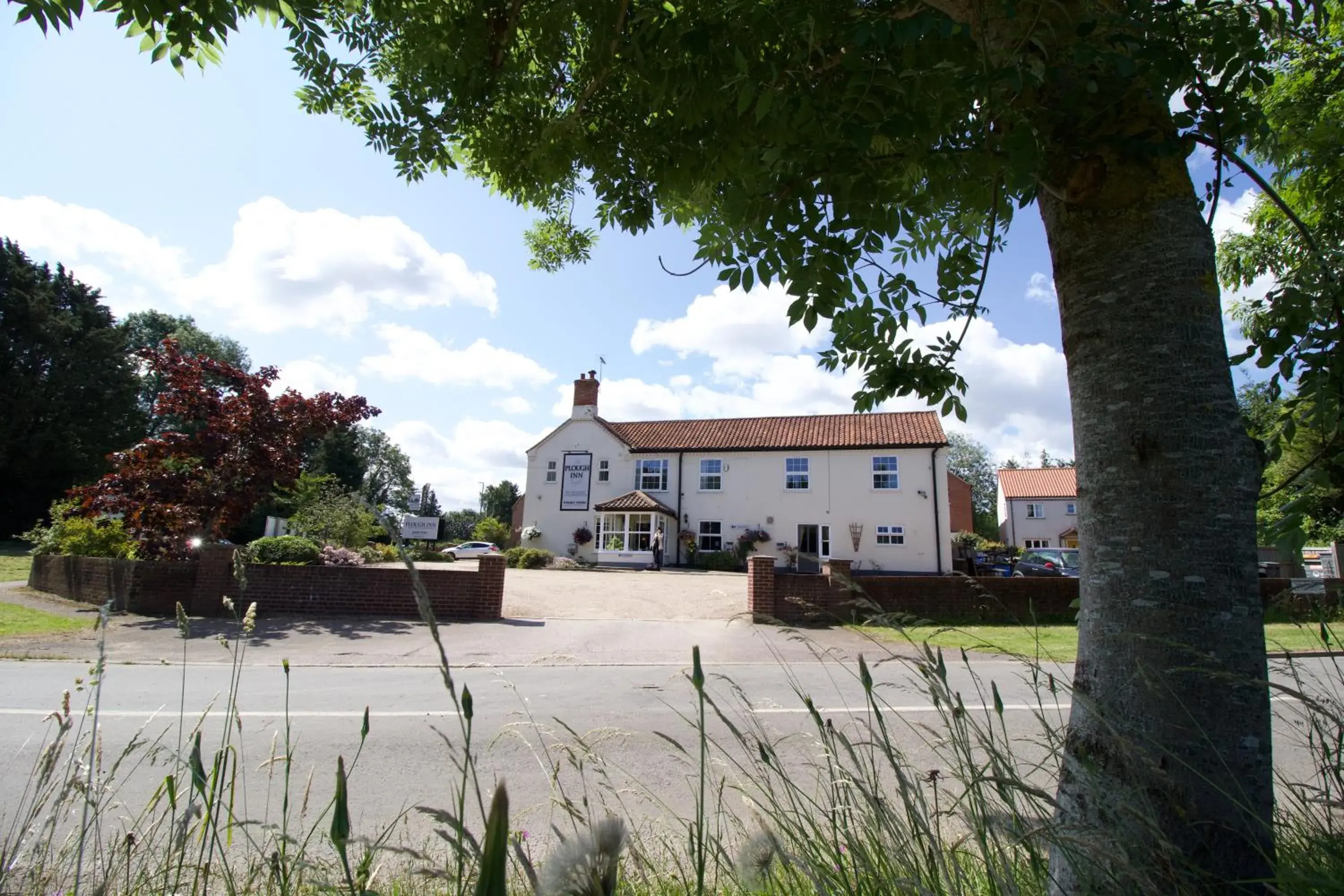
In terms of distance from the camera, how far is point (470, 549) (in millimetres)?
42688

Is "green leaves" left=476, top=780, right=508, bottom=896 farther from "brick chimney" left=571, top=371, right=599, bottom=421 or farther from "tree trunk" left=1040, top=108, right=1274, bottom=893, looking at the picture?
"brick chimney" left=571, top=371, right=599, bottom=421

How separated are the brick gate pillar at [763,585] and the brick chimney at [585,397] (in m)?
23.4

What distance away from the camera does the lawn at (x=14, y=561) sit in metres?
21.2

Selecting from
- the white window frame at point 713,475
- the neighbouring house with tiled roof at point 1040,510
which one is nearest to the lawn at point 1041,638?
the white window frame at point 713,475

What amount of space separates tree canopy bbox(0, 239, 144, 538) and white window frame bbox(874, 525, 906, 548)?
43714 millimetres

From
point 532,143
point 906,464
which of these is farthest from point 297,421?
point 906,464

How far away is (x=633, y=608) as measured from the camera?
17.1 m

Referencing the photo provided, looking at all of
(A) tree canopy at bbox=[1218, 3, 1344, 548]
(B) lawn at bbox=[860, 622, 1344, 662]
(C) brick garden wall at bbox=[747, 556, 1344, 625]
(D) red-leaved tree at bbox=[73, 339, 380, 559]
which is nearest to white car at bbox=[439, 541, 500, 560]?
(D) red-leaved tree at bbox=[73, 339, 380, 559]

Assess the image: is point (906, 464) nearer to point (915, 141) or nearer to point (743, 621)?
point (743, 621)

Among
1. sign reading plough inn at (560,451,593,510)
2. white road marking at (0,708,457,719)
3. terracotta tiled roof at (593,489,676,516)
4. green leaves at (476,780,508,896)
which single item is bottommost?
white road marking at (0,708,457,719)

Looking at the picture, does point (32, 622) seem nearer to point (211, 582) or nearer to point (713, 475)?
point (211, 582)

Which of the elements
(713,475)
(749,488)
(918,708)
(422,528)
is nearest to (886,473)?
(749,488)

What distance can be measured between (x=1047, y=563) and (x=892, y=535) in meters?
7.29

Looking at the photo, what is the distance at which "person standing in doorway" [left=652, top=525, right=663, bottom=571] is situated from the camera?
3134 cm
